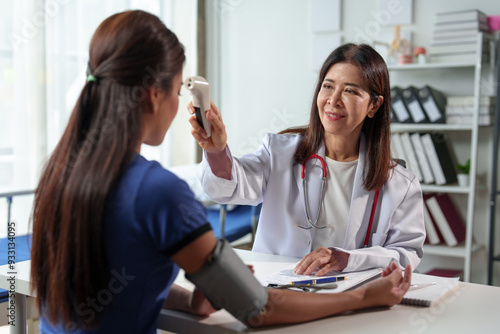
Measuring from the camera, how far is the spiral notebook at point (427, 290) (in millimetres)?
1237

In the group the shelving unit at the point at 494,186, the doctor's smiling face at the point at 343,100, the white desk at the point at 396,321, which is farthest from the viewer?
the shelving unit at the point at 494,186

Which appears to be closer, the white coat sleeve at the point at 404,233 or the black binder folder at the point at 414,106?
the white coat sleeve at the point at 404,233

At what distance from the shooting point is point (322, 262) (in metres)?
1.41

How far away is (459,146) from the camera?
3.48m

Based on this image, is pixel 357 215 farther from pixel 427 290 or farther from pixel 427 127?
pixel 427 127

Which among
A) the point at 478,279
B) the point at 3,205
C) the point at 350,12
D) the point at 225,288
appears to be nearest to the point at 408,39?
the point at 350,12

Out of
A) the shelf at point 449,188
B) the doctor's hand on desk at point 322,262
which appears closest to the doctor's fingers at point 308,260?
the doctor's hand on desk at point 322,262

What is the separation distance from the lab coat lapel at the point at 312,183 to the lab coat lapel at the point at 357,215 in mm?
108

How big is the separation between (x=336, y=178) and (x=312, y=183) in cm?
8

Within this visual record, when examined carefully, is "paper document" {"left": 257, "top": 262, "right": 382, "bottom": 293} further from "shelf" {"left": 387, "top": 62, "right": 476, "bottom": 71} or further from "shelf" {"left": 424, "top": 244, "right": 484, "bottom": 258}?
"shelf" {"left": 387, "top": 62, "right": 476, "bottom": 71}

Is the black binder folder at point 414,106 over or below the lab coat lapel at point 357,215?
over

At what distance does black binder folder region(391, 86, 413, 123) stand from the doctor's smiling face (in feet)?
5.44

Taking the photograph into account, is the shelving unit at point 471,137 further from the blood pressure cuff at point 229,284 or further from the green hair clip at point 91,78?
the green hair clip at point 91,78

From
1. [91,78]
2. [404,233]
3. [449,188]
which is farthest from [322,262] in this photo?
[449,188]
